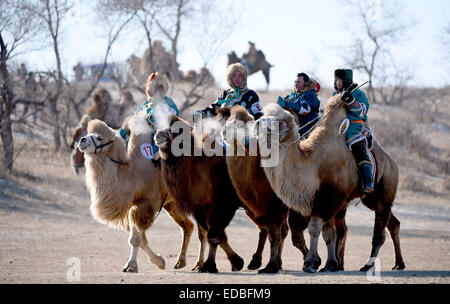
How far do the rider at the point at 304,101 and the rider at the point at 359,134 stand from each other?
632mm

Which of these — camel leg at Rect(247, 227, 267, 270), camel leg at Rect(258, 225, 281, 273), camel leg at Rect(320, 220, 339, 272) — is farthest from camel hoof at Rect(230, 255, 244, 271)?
camel leg at Rect(320, 220, 339, 272)

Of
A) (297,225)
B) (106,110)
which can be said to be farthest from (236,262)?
(106,110)

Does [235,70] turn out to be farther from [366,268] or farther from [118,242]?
[118,242]

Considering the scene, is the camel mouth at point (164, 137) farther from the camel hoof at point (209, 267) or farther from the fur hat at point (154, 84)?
the fur hat at point (154, 84)

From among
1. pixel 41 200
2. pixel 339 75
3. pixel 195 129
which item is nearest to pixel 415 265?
pixel 339 75

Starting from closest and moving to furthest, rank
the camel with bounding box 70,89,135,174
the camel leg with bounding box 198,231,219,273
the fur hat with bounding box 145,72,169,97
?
1. the camel leg with bounding box 198,231,219,273
2. the fur hat with bounding box 145,72,169,97
3. the camel with bounding box 70,89,135,174

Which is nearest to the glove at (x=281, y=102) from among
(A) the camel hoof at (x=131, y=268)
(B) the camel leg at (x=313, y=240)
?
(B) the camel leg at (x=313, y=240)

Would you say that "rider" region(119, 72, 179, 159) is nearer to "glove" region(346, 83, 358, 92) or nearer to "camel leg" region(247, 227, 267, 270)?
"camel leg" region(247, 227, 267, 270)

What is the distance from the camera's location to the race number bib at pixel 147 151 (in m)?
9.92

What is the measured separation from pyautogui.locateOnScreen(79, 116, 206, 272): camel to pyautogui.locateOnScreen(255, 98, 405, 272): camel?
5.86 feet

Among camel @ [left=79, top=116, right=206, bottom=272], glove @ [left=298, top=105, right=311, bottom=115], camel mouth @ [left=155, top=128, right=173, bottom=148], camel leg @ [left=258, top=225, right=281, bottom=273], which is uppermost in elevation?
glove @ [left=298, top=105, right=311, bottom=115]

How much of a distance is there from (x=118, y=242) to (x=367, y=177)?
693 centimetres

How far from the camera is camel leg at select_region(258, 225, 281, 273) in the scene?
27.6ft

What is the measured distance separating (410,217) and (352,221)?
190 cm
